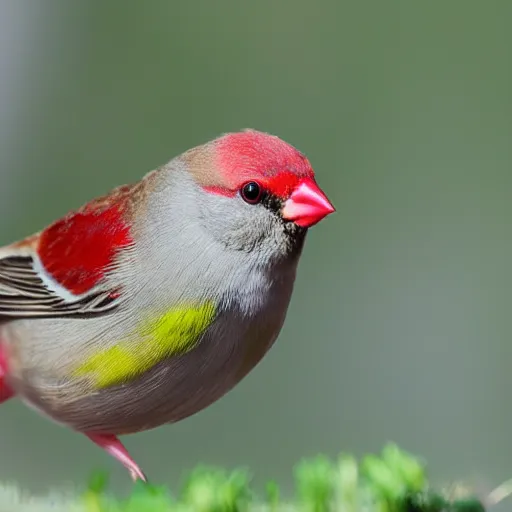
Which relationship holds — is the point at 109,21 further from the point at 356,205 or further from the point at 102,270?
the point at 102,270

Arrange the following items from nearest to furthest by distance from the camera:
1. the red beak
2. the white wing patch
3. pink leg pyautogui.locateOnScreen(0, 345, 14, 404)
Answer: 1. the red beak
2. the white wing patch
3. pink leg pyautogui.locateOnScreen(0, 345, 14, 404)

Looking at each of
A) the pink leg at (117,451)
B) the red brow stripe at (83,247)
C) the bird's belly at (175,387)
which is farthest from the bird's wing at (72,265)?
the pink leg at (117,451)

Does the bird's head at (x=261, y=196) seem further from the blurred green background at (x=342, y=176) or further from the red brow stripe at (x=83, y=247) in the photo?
the blurred green background at (x=342, y=176)

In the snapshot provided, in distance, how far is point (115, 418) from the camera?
Result: 183 centimetres

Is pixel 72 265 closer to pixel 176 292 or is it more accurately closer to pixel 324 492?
pixel 176 292

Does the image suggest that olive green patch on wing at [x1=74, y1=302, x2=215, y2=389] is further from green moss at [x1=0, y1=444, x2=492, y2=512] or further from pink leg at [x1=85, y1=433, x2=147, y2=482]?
pink leg at [x1=85, y1=433, x2=147, y2=482]

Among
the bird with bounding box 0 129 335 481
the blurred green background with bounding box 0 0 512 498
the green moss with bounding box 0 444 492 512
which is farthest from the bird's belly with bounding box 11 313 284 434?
the blurred green background with bounding box 0 0 512 498

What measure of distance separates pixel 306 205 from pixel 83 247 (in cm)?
49

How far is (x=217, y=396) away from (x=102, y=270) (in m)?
0.33

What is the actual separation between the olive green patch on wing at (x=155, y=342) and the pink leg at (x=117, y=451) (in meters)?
0.32

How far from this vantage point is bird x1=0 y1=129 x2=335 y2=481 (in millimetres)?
1749

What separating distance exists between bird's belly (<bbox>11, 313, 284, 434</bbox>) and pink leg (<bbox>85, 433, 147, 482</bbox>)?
19 cm

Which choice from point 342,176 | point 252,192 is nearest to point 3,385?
point 252,192

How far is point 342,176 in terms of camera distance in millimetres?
4219
